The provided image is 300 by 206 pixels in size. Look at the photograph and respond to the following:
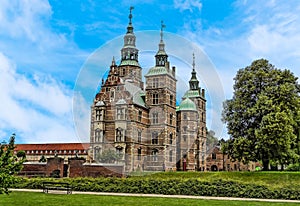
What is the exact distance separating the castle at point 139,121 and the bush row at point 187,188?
502 inches

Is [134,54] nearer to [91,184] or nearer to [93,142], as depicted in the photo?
[93,142]

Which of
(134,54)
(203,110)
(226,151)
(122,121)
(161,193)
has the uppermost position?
(134,54)

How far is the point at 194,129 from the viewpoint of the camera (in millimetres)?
Answer: 50156

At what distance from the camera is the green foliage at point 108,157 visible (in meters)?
38.1

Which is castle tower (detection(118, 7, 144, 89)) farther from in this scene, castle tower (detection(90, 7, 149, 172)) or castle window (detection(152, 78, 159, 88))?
castle tower (detection(90, 7, 149, 172))

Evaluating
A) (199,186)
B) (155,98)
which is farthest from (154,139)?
(199,186)

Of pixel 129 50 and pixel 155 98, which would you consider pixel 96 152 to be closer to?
pixel 155 98

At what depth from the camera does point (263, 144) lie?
2977cm

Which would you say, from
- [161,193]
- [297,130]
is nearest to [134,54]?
[297,130]

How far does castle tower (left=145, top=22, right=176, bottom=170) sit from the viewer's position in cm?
4294

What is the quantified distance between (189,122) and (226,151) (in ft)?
59.4

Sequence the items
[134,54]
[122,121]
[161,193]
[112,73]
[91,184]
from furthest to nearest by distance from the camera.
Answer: [134,54] < [112,73] < [122,121] < [91,184] < [161,193]

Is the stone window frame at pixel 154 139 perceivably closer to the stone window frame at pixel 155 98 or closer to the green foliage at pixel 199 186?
the stone window frame at pixel 155 98

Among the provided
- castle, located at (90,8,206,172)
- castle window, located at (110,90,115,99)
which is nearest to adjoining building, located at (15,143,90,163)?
castle, located at (90,8,206,172)
